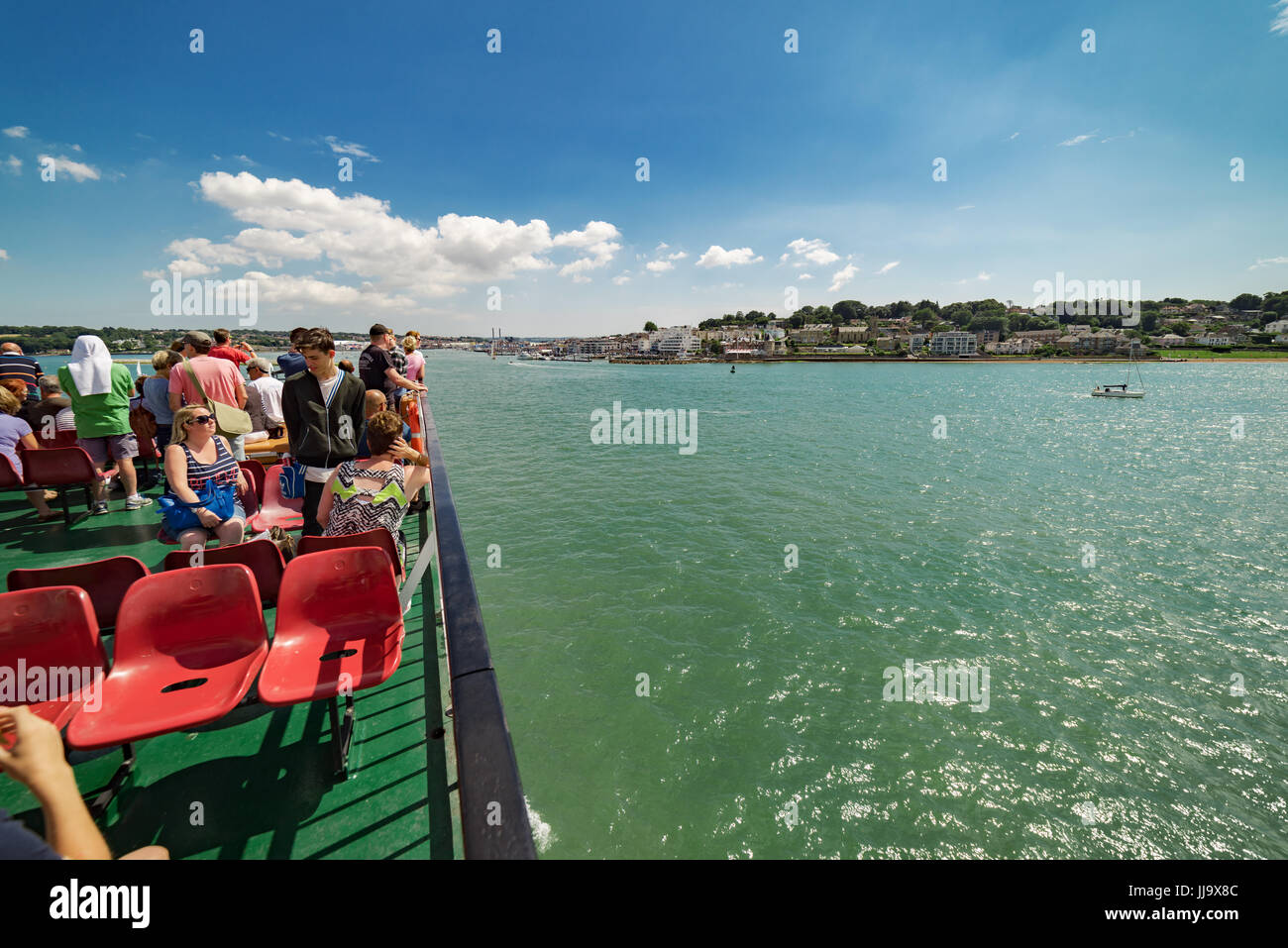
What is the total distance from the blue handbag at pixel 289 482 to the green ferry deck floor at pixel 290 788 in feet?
8.83

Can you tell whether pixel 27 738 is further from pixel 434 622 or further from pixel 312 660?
pixel 434 622

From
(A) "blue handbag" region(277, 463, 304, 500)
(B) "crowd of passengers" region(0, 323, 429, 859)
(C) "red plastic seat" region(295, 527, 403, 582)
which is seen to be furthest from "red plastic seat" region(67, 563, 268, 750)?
(A) "blue handbag" region(277, 463, 304, 500)

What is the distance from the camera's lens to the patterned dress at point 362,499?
13.1 ft

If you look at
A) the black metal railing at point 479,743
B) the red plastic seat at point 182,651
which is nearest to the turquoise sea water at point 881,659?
the red plastic seat at point 182,651

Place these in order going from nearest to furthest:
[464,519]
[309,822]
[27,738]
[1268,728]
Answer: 1. [27,738]
2. [309,822]
3. [1268,728]
4. [464,519]

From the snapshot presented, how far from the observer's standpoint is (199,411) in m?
4.23

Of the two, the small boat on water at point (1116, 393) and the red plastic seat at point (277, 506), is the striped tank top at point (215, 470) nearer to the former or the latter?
the red plastic seat at point (277, 506)

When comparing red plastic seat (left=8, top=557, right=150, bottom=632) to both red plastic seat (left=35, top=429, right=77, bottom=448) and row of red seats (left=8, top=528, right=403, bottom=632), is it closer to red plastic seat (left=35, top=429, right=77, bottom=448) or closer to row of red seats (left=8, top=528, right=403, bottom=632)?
row of red seats (left=8, top=528, right=403, bottom=632)

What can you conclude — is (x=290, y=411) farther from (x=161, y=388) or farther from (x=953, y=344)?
(x=953, y=344)

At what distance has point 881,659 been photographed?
757 cm
